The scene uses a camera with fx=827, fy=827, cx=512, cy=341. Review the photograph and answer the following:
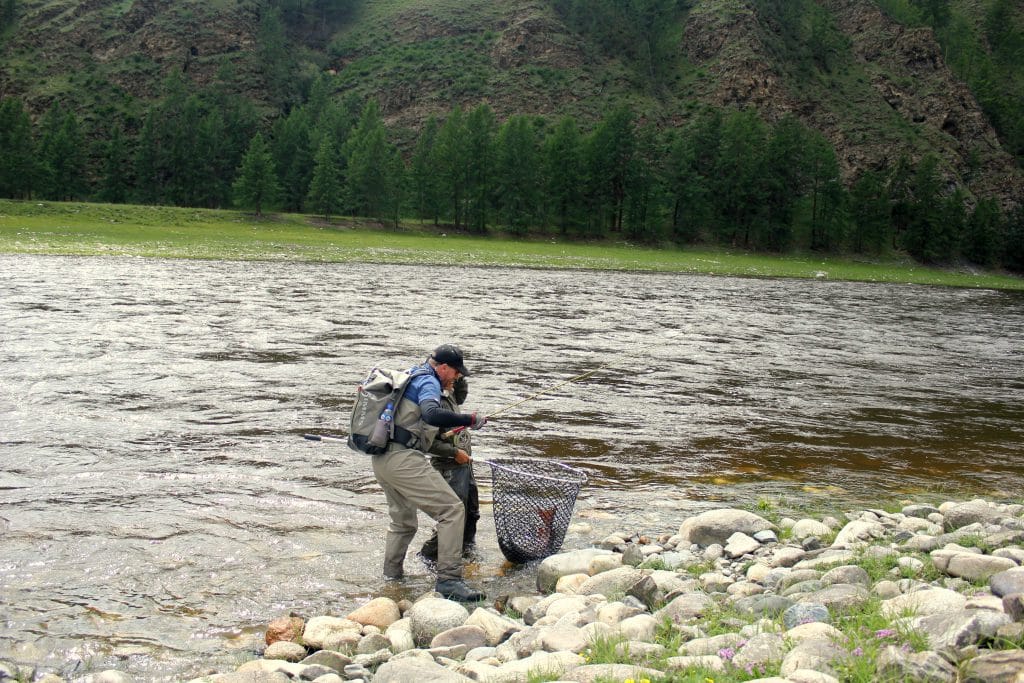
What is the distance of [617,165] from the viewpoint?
95.8 metres

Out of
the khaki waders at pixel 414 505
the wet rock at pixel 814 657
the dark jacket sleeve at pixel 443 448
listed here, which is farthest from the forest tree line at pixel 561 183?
the wet rock at pixel 814 657

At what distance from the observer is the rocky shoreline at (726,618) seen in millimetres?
4945

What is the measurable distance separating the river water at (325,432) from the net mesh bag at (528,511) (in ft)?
0.91

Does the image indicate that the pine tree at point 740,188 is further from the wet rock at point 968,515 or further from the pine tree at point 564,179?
the wet rock at point 968,515

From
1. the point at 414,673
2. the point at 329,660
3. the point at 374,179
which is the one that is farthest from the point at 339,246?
the point at 414,673

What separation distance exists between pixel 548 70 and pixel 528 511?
13199cm

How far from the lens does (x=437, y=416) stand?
7871 millimetres

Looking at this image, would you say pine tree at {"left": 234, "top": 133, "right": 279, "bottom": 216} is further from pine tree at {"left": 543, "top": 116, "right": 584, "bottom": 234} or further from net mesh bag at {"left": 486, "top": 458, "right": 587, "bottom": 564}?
net mesh bag at {"left": 486, "top": 458, "right": 587, "bottom": 564}

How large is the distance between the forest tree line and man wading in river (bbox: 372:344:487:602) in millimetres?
79961

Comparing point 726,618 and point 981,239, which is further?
point 981,239

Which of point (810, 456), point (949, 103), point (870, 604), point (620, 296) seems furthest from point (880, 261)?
point (870, 604)

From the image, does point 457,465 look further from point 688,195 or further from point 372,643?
point 688,195

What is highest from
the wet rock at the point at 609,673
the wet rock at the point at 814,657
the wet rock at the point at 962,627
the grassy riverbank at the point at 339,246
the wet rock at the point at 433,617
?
the grassy riverbank at the point at 339,246

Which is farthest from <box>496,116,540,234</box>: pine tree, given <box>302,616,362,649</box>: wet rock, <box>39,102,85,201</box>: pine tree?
<box>302,616,362,649</box>: wet rock
